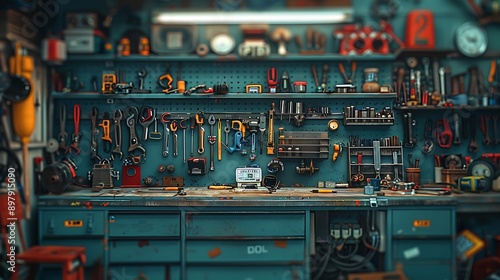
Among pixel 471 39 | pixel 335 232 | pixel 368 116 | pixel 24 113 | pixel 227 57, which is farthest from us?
pixel 368 116

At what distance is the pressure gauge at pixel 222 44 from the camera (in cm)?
364

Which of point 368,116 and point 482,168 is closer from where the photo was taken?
point 482,168

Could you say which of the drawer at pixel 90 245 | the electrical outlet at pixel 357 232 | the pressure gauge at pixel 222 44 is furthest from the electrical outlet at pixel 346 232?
the drawer at pixel 90 245

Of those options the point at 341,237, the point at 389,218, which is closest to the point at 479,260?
the point at 389,218

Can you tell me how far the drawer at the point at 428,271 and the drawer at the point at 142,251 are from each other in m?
1.61

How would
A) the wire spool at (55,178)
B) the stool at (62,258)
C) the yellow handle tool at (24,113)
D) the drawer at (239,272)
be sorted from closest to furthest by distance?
the stool at (62,258) < the yellow handle tool at (24,113) < the drawer at (239,272) < the wire spool at (55,178)

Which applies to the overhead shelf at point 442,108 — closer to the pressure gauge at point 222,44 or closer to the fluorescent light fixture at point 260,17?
the fluorescent light fixture at point 260,17

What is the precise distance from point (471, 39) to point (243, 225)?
2.23m

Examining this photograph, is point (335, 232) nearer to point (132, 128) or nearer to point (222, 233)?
point (222, 233)

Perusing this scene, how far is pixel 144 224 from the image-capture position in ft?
10.5

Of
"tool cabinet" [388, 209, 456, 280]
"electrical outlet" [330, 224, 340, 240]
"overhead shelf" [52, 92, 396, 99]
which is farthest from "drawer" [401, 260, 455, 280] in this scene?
"overhead shelf" [52, 92, 396, 99]

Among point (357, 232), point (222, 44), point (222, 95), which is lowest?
point (357, 232)

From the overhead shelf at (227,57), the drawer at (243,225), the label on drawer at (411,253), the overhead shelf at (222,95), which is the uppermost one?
the overhead shelf at (227,57)

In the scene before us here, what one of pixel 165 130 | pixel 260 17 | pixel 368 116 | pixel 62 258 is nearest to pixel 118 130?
pixel 165 130
